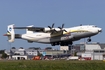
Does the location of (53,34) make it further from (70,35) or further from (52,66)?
(52,66)

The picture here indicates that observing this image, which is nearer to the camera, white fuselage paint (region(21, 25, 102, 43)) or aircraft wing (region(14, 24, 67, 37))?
white fuselage paint (region(21, 25, 102, 43))

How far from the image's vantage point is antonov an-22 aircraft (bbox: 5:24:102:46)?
91.2 m

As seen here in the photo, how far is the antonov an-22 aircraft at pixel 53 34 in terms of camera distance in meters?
91.2

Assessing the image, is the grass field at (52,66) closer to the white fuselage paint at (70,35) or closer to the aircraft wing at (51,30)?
the white fuselage paint at (70,35)

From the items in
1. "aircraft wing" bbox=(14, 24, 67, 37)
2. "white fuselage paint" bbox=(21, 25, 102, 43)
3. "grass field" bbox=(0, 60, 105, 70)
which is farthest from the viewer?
"aircraft wing" bbox=(14, 24, 67, 37)

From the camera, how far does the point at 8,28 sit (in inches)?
4055

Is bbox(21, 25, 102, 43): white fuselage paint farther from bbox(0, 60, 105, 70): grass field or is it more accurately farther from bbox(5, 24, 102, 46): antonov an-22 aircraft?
bbox(0, 60, 105, 70): grass field

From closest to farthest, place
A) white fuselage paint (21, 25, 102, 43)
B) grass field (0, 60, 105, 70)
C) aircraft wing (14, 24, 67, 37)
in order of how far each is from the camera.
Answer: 1. grass field (0, 60, 105, 70)
2. white fuselage paint (21, 25, 102, 43)
3. aircraft wing (14, 24, 67, 37)

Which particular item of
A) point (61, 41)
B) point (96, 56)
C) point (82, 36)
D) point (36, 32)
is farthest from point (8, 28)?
point (96, 56)

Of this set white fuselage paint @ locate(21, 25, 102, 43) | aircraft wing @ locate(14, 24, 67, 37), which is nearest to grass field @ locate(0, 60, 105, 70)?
white fuselage paint @ locate(21, 25, 102, 43)

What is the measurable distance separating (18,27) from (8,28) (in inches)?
142

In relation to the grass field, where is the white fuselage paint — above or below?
above

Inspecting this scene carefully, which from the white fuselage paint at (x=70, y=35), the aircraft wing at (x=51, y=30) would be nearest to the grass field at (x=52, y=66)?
the white fuselage paint at (x=70, y=35)

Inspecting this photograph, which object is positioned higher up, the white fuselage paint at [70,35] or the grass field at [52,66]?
the white fuselage paint at [70,35]
